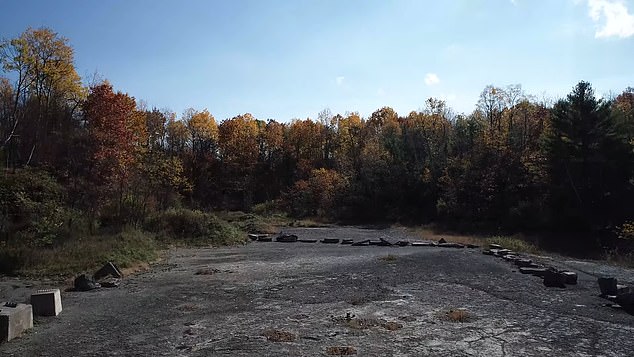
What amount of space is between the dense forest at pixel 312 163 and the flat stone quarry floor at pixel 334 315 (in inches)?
306

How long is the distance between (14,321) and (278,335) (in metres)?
4.66

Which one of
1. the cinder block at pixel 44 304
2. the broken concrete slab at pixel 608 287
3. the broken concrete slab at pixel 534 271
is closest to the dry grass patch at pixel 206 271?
the cinder block at pixel 44 304

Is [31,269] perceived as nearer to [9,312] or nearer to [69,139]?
[9,312]

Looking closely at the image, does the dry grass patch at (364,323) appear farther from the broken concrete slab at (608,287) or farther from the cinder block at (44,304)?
the broken concrete slab at (608,287)

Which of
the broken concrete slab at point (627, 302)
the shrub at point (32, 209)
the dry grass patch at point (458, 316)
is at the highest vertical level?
the shrub at point (32, 209)

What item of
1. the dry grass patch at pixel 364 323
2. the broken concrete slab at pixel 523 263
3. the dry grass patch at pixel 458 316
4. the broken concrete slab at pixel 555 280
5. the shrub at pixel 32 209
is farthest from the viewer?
the shrub at pixel 32 209

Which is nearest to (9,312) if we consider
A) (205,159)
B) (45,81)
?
(45,81)

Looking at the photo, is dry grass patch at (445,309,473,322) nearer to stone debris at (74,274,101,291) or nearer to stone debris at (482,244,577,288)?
stone debris at (482,244,577,288)

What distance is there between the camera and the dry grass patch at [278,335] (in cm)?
866

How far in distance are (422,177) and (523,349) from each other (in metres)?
46.3

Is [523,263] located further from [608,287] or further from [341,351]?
[341,351]

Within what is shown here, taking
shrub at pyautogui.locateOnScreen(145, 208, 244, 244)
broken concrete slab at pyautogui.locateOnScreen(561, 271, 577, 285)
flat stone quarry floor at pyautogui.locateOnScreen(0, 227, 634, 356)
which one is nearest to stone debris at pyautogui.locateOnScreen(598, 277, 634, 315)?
flat stone quarry floor at pyautogui.locateOnScreen(0, 227, 634, 356)

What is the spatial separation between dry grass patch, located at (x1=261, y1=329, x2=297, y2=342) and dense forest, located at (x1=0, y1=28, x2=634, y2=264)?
13.1 metres

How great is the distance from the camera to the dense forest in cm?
2762
